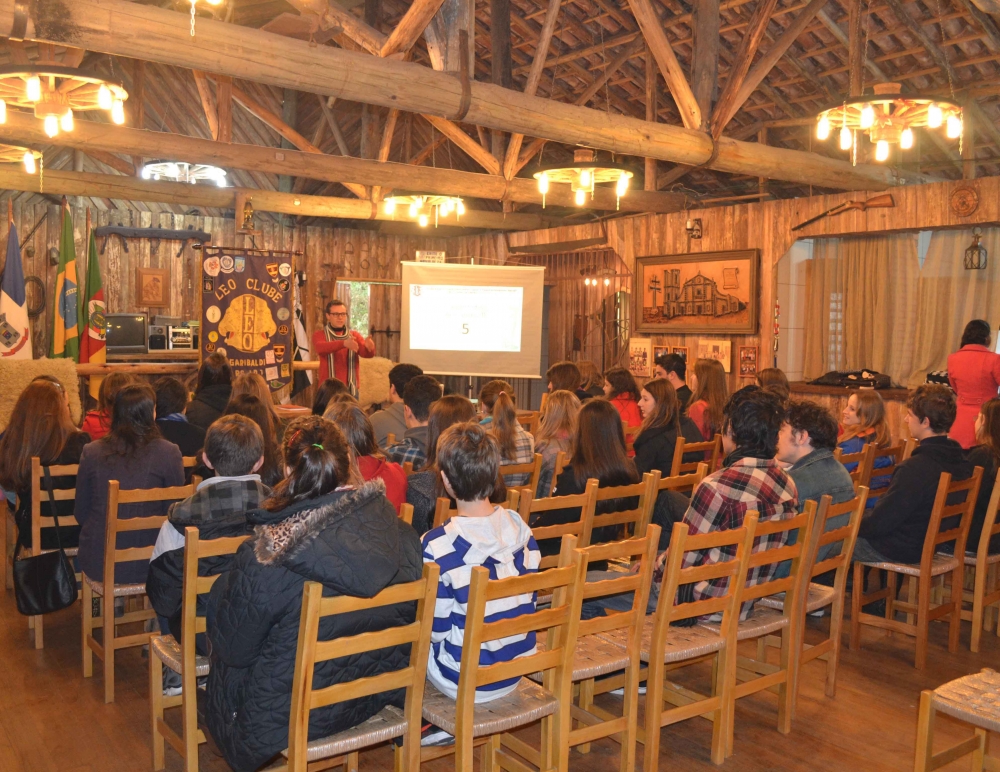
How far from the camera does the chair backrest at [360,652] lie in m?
2.19

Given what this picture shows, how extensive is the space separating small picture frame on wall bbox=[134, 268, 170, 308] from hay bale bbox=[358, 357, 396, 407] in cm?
450

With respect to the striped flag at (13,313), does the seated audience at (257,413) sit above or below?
below

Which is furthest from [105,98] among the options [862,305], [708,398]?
[862,305]

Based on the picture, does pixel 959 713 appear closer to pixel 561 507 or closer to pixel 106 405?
pixel 561 507

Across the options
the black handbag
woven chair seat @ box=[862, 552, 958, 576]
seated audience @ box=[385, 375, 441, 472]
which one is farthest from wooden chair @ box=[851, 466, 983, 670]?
the black handbag

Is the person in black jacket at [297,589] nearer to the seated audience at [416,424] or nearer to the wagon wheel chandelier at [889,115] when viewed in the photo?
the seated audience at [416,424]

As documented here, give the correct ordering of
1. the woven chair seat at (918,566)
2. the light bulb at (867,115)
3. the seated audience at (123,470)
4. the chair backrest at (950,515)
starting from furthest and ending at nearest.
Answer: the light bulb at (867,115), the woven chair seat at (918,566), the chair backrest at (950,515), the seated audience at (123,470)

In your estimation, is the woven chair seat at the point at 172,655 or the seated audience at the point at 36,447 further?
the seated audience at the point at 36,447

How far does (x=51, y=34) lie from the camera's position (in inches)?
171

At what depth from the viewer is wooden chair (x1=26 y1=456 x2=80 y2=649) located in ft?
13.2

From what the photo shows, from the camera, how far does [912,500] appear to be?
4.18 m

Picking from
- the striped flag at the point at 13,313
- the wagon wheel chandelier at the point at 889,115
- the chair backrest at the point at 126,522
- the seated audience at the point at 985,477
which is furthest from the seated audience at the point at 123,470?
the striped flag at the point at 13,313

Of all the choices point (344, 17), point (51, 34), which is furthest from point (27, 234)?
point (51, 34)

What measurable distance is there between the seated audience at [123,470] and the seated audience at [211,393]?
1480 millimetres
